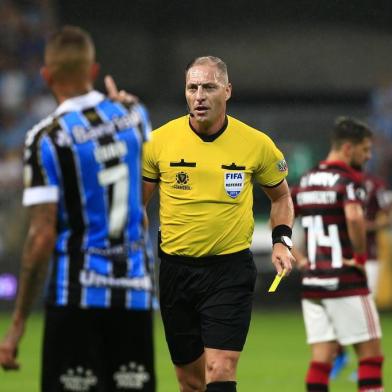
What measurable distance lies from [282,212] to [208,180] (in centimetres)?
52

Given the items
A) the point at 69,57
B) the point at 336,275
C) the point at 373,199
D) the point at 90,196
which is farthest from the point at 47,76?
the point at 373,199

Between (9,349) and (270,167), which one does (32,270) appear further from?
(270,167)

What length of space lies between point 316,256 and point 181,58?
15814mm

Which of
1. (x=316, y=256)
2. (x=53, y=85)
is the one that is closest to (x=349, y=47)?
(x=316, y=256)

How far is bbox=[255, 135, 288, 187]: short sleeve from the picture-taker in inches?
273

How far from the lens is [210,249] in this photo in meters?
6.78

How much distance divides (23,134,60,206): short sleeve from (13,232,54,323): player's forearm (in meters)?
0.16

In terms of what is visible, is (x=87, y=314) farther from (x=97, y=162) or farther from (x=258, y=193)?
(x=258, y=193)

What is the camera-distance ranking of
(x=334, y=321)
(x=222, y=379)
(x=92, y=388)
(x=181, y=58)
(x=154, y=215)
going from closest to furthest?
(x=92, y=388)
(x=222, y=379)
(x=334, y=321)
(x=154, y=215)
(x=181, y=58)

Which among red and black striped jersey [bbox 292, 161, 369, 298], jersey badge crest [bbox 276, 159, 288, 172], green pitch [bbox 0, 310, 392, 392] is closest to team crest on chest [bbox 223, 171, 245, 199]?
jersey badge crest [bbox 276, 159, 288, 172]

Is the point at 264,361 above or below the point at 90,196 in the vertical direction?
below

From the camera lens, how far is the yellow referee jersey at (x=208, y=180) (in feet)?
22.3

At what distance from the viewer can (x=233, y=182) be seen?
6809mm

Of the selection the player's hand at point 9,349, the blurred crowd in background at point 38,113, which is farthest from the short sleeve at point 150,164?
the blurred crowd in background at point 38,113
